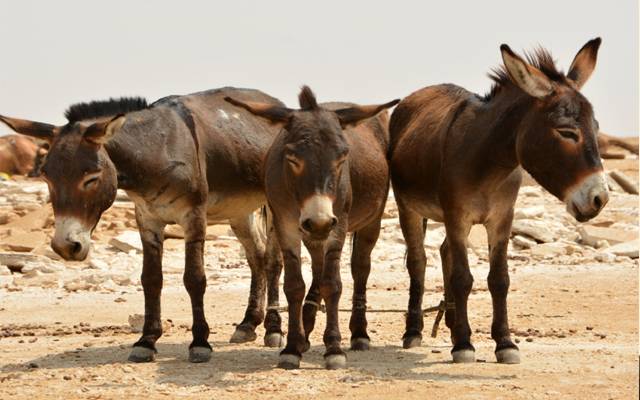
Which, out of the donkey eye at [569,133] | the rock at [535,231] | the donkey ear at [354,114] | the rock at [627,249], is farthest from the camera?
the rock at [535,231]

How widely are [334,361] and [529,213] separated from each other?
510 inches

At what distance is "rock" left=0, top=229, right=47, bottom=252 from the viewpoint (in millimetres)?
19844

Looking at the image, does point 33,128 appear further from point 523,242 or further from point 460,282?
point 523,242

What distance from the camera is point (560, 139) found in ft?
31.1

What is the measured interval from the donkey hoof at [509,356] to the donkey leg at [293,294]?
1.72 metres

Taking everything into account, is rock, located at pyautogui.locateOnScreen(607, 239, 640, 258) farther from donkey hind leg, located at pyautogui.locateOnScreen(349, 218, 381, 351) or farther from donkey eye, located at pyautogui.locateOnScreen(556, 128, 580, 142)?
donkey eye, located at pyautogui.locateOnScreen(556, 128, 580, 142)

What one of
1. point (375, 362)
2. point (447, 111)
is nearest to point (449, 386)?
point (375, 362)

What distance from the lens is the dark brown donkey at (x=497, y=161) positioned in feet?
31.0

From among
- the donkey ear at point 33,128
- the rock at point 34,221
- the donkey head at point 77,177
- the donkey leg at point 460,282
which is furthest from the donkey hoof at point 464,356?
the rock at point 34,221

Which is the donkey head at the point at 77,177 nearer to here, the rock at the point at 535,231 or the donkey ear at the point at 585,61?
the donkey ear at the point at 585,61

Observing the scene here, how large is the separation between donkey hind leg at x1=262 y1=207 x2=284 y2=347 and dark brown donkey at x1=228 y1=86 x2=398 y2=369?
0.97 metres

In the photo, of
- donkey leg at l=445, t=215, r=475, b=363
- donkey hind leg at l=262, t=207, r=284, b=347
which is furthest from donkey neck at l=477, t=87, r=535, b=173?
donkey hind leg at l=262, t=207, r=284, b=347

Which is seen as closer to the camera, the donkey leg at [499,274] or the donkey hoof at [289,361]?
the donkey hoof at [289,361]

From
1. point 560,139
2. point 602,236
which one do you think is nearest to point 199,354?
point 560,139
